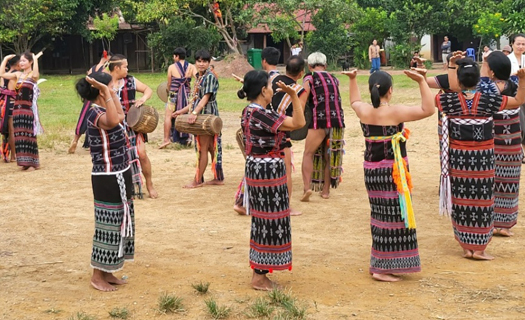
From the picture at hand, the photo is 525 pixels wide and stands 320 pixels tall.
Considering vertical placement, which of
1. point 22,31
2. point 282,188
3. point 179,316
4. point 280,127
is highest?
point 22,31

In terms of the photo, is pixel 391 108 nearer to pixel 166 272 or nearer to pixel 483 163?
pixel 483 163

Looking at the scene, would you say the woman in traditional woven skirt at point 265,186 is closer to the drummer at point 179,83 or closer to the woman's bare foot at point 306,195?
the woman's bare foot at point 306,195

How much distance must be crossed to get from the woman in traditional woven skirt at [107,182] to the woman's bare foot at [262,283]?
3.33 ft

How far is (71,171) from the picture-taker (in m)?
11.3

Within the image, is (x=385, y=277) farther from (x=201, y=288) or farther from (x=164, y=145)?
(x=164, y=145)

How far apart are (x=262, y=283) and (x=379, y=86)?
1.72 m

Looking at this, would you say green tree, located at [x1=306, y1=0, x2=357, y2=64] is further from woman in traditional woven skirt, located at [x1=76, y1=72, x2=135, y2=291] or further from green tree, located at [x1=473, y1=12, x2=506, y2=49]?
woman in traditional woven skirt, located at [x1=76, y1=72, x2=135, y2=291]

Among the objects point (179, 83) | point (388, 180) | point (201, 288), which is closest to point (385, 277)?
point (388, 180)

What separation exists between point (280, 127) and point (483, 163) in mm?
1945

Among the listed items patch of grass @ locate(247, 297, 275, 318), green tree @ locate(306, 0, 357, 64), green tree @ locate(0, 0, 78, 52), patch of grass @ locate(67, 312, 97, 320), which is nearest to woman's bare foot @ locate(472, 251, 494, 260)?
patch of grass @ locate(247, 297, 275, 318)

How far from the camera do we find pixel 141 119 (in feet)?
29.5

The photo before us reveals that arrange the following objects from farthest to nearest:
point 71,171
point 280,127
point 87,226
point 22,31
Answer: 1. point 22,31
2. point 71,171
3. point 87,226
4. point 280,127

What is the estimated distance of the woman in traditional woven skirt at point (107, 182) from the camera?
5.68 meters

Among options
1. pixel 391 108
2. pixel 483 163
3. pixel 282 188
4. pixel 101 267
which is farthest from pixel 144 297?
pixel 483 163
